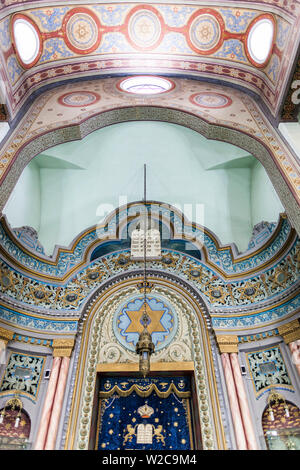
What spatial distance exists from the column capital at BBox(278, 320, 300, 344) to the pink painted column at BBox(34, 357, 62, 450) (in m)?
3.73

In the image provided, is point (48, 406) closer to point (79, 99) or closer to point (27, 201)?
point (27, 201)

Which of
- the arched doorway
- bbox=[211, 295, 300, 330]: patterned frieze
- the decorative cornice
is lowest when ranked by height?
the arched doorway

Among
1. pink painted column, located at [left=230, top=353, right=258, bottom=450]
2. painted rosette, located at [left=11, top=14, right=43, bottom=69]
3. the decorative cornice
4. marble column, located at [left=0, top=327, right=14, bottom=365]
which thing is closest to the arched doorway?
pink painted column, located at [left=230, top=353, right=258, bottom=450]

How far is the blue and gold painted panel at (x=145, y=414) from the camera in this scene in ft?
15.3

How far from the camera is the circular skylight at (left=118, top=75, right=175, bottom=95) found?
19.4 ft

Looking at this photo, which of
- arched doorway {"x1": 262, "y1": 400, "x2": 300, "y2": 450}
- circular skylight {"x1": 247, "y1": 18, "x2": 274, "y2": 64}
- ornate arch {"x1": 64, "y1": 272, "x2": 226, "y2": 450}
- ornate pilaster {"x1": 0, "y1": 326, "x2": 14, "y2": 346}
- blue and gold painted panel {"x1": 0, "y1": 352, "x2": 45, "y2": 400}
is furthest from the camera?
circular skylight {"x1": 247, "y1": 18, "x2": 274, "y2": 64}

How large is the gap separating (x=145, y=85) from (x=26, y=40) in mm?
2297

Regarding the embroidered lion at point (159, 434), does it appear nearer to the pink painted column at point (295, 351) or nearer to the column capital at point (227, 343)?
the column capital at point (227, 343)

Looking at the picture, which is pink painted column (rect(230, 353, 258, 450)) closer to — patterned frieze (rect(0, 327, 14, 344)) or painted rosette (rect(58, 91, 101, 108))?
patterned frieze (rect(0, 327, 14, 344))

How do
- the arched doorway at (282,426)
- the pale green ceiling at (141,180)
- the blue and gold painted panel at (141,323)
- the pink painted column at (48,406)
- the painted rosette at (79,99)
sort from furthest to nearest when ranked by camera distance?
1. the pale green ceiling at (141,180)
2. the blue and gold painted panel at (141,323)
3. the painted rosette at (79,99)
4. the pink painted column at (48,406)
5. the arched doorway at (282,426)

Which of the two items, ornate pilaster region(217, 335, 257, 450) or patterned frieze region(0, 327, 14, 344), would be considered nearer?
ornate pilaster region(217, 335, 257, 450)

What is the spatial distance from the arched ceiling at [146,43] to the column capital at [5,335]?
3.42m

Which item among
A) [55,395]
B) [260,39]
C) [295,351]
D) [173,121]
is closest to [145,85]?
[173,121]

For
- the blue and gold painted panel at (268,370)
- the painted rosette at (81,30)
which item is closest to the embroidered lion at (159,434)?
the blue and gold painted panel at (268,370)
